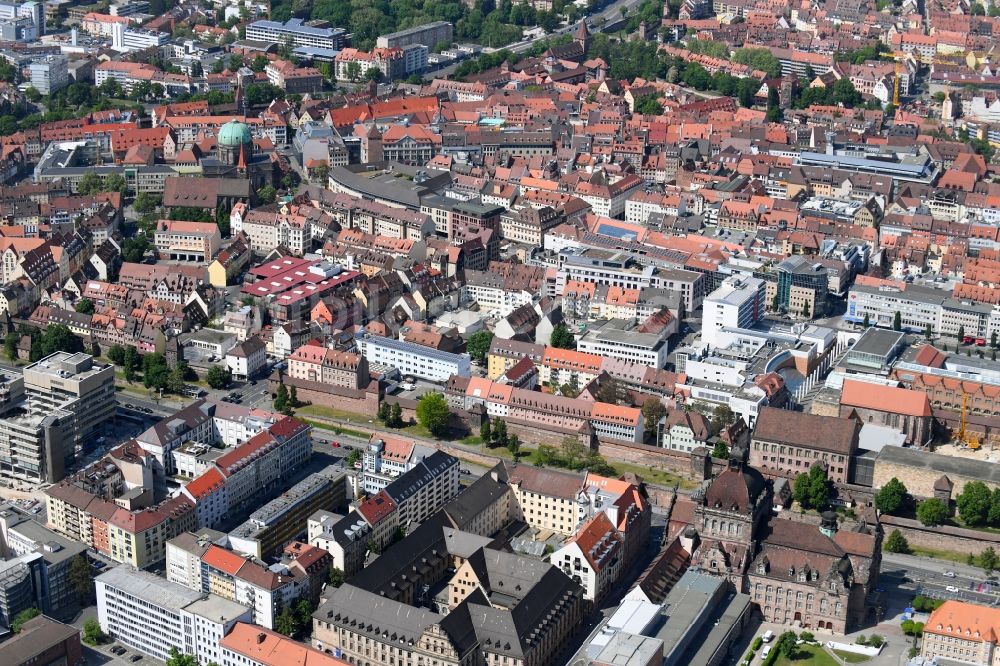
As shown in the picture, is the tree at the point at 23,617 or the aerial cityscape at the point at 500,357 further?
the aerial cityscape at the point at 500,357

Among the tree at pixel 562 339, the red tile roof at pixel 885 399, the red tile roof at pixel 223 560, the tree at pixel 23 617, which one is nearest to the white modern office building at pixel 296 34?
the tree at pixel 562 339

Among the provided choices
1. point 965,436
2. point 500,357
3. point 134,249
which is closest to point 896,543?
point 965,436

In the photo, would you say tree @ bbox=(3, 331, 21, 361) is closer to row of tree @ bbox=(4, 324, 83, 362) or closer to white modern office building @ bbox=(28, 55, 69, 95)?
row of tree @ bbox=(4, 324, 83, 362)

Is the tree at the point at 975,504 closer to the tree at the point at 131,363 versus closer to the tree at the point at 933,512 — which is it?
the tree at the point at 933,512

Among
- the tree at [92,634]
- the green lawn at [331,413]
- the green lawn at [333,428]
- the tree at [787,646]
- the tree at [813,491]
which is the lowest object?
the tree at [92,634]

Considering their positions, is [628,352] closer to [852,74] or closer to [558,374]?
[558,374]

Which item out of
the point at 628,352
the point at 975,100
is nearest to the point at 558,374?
the point at 628,352
